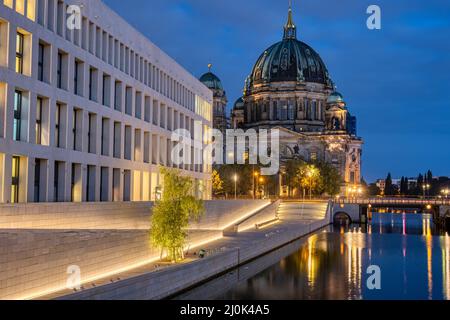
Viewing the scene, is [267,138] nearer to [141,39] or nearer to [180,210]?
[141,39]

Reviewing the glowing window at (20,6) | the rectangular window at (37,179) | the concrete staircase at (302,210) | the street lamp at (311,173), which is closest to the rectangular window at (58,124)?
the rectangular window at (37,179)

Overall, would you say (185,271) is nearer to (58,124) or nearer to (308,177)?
(58,124)

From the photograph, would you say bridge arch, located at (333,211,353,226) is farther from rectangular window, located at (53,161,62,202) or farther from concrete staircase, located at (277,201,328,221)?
rectangular window, located at (53,161,62,202)

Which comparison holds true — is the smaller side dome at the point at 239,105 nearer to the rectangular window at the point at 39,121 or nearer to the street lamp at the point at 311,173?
the street lamp at the point at 311,173

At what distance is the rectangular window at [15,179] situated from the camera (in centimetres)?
3399

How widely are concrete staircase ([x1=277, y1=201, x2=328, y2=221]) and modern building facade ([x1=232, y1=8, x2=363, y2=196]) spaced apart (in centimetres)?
4732

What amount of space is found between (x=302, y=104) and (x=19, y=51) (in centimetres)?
12246

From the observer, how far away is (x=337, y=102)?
154875 millimetres

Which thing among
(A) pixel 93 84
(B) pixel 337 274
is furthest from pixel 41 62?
(B) pixel 337 274

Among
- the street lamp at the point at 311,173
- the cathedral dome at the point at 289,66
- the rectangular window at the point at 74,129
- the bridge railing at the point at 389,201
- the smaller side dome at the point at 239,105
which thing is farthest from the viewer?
the smaller side dome at the point at 239,105

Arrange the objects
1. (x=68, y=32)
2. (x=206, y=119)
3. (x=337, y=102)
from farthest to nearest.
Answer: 1. (x=337, y=102)
2. (x=206, y=119)
3. (x=68, y=32)

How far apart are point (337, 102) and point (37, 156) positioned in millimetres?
126085

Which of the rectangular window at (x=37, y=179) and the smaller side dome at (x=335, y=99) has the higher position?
the smaller side dome at (x=335, y=99)
